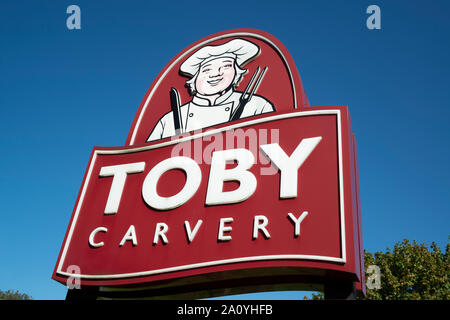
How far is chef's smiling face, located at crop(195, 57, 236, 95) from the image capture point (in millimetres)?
8055

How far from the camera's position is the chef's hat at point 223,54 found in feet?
26.8

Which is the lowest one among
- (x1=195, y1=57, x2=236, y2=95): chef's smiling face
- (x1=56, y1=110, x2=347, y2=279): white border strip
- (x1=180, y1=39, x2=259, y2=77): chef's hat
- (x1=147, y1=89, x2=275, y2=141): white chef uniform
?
(x1=56, y1=110, x2=347, y2=279): white border strip

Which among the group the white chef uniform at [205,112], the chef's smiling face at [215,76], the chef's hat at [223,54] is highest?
the chef's hat at [223,54]

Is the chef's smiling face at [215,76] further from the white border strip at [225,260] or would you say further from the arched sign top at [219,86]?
the white border strip at [225,260]

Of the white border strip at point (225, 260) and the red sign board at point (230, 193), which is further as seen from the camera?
the red sign board at point (230, 193)

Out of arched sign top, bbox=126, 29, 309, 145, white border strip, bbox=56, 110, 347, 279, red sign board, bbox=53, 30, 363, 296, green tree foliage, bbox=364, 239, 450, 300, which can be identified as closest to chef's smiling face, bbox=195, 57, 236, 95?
arched sign top, bbox=126, 29, 309, 145

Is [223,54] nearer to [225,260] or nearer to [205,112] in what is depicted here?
[205,112]

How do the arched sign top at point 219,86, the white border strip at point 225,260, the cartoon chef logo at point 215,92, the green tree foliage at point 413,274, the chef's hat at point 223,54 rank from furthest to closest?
the green tree foliage at point 413,274 → the chef's hat at point 223,54 → the cartoon chef logo at point 215,92 → the arched sign top at point 219,86 → the white border strip at point 225,260

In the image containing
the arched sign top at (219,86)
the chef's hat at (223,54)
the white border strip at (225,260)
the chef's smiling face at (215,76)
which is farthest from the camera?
the chef's hat at (223,54)

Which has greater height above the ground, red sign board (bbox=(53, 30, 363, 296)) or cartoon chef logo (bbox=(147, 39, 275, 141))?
cartoon chef logo (bbox=(147, 39, 275, 141))

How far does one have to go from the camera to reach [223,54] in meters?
8.49

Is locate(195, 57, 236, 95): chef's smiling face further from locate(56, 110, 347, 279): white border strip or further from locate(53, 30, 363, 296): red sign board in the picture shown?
locate(56, 110, 347, 279): white border strip

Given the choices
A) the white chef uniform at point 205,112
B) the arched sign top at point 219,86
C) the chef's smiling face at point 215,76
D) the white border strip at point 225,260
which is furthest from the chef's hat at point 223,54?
the white border strip at point 225,260

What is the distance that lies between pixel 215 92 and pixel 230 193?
284cm
